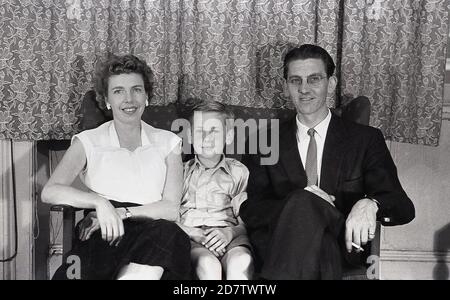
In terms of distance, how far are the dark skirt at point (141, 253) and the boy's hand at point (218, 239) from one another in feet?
0.56

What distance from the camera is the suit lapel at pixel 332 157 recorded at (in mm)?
2275

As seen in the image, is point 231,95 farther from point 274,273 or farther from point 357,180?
point 274,273

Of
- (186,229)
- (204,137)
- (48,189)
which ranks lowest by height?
(186,229)

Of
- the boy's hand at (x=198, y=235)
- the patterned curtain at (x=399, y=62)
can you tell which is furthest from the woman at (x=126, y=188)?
the patterned curtain at (x=399, y=62)

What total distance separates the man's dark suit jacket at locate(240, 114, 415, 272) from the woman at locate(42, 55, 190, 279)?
321 millimetres

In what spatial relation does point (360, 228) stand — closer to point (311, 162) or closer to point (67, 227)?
point (311, 162)

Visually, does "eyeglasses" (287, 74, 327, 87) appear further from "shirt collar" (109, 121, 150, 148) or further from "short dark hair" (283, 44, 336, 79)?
"shirt collar" (109, 121, 150, 148)

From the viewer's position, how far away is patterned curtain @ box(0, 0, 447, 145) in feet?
8.45

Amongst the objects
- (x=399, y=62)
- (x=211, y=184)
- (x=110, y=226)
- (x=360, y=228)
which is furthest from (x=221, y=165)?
(x=399, y=62)

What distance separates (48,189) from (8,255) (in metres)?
0.93

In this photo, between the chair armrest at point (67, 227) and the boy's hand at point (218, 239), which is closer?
the chair armrest at point (67, 227)

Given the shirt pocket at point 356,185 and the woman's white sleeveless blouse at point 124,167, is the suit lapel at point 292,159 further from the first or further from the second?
the woman's white sleeveless blouse at point 124,167
